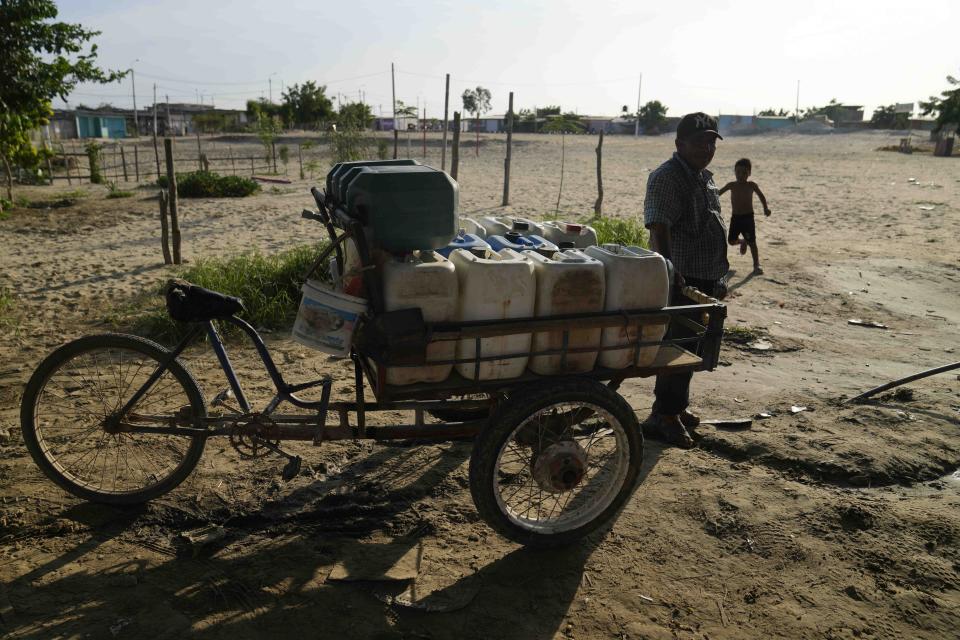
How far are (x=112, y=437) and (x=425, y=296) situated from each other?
6.52 ft

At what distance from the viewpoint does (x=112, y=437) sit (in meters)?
3.43

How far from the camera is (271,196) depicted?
1725 cm

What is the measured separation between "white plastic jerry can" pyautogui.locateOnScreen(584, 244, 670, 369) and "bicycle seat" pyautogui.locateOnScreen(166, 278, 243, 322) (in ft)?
5.56

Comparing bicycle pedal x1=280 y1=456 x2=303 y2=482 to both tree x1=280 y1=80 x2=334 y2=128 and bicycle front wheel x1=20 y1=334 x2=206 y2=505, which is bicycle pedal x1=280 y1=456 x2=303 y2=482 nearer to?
bicycle front wheel x1=20 y1=334 x2=206 y2=505

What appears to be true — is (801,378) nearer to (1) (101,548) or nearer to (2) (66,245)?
(1) (101,548)

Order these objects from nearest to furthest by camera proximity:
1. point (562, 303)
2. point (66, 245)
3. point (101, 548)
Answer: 1. point (562, 303)
2. point (101, 548)
3. point (66, 245)


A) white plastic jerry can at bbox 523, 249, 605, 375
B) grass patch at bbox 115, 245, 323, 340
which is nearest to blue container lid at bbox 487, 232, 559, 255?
white plastic jerry can at bbox 523, 249, 605, 375

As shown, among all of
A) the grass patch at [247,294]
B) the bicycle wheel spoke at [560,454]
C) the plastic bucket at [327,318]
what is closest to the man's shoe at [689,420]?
the bicycle wheel spoke at [560,454]

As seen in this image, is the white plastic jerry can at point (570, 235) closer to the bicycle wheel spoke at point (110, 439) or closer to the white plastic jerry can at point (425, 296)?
the white plastic jerry can at point (425, 296)

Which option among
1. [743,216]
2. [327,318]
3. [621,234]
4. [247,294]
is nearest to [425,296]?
[327,318]

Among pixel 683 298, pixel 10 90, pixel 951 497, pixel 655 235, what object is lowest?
pixel 951 497

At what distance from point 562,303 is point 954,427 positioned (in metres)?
3.23

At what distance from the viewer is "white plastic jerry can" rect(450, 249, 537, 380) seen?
268cm

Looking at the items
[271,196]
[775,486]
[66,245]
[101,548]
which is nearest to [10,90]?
[66,245]
